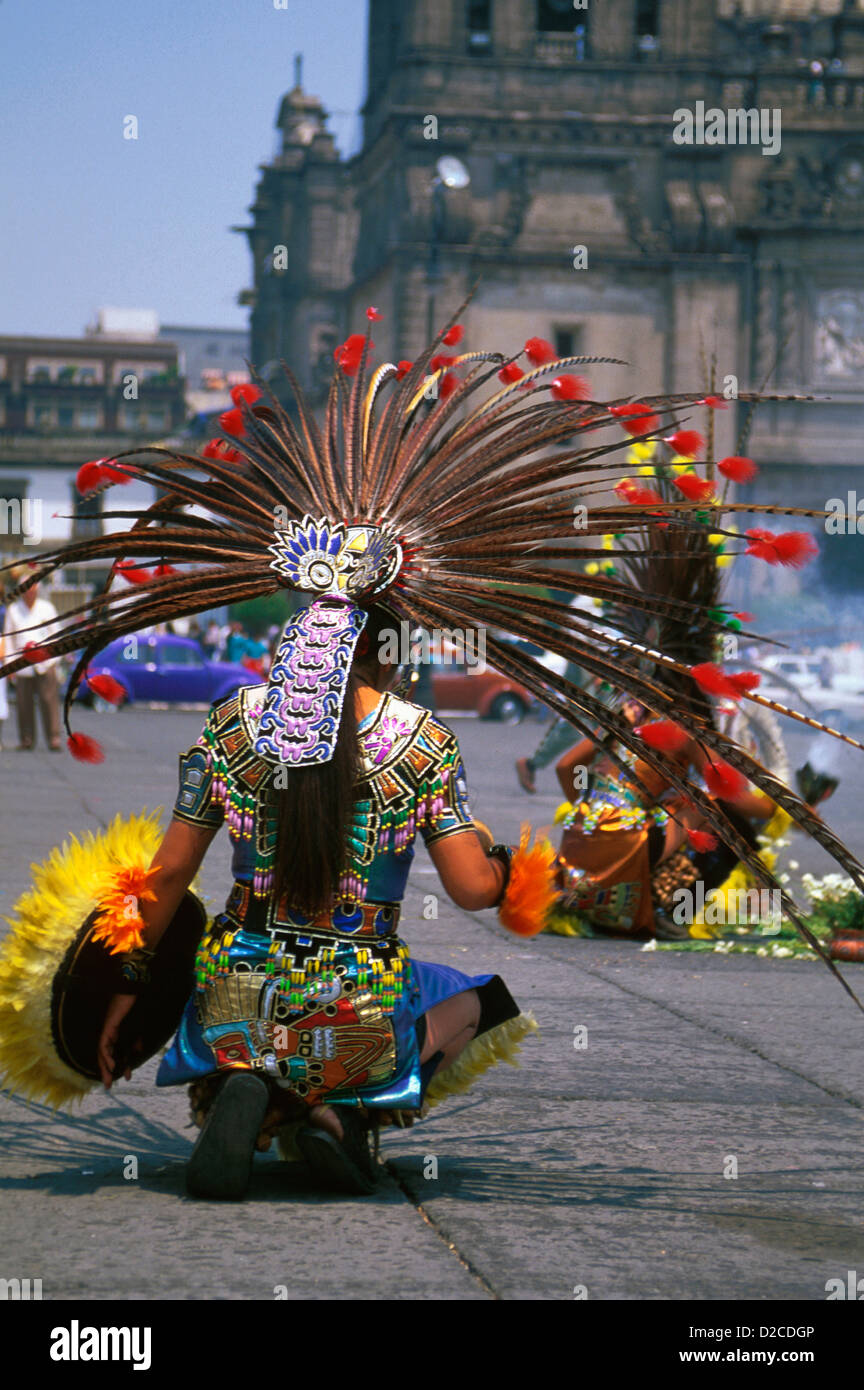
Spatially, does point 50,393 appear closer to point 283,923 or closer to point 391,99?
point 391,99

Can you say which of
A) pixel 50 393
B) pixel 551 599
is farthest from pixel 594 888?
pixel 50 393

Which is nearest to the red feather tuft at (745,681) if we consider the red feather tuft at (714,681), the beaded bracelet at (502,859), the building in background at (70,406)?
the red feather tuft at (714,681)

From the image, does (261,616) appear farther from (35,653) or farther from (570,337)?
(35,653)

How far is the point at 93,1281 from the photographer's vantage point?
3.53 metres

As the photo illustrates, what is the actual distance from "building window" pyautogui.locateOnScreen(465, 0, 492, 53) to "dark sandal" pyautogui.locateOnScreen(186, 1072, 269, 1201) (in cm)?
5250

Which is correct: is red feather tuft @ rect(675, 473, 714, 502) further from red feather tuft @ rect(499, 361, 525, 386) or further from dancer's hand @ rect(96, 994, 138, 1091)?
dancer's hand @ rect(96, 994, 138, 1091)

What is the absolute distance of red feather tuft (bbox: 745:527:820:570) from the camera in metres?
4.00

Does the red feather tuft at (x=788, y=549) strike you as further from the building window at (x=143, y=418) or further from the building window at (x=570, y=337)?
the building window at (x=143, y=418)

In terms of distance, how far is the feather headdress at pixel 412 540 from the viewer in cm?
411

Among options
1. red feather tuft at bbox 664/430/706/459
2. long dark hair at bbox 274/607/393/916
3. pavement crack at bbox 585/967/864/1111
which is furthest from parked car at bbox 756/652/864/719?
long dark hair at bbox 274/607/393/916

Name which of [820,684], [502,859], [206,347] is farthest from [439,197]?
[206,347]

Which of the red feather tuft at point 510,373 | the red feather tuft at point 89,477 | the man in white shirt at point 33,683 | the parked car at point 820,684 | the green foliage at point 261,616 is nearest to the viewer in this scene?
the red feather tuft at point 89,477

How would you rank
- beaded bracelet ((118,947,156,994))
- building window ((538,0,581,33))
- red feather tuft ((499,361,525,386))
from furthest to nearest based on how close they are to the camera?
building window ((538,0,581,33)) < red feather tuft ((499,361,525,386)) < beaded bracelet ((118,947,156,994))

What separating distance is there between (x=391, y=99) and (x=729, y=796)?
52.7 m
